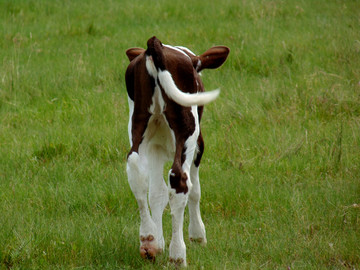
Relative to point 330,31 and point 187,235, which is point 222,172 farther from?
point 330,31

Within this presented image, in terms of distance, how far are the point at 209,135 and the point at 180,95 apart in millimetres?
3069

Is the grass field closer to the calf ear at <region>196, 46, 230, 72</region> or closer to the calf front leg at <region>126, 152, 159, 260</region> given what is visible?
the calf front leg at <region>126, 152, 159, 260</region>

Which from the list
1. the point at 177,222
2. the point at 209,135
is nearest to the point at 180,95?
the point at 177,222

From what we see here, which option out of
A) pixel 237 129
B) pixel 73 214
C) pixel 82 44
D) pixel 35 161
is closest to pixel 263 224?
pixel 73 214

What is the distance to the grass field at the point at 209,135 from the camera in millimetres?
4160

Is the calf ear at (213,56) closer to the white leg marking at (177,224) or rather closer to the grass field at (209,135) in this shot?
the white leg marking at (177,224)

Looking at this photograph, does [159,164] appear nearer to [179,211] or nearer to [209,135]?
[179,211]

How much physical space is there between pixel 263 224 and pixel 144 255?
1226mm

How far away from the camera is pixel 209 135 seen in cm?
644

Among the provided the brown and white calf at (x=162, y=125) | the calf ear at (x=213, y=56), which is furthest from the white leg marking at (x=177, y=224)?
the calf ear at (x=213, y=56)

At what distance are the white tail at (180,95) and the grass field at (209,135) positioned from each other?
1105 mm

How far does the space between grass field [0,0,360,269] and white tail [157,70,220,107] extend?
111 centimetres

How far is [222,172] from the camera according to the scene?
18.3 ft

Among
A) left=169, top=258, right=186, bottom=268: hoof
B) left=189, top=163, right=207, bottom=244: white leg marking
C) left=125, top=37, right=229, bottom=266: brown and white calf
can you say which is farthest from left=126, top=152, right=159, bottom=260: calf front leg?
left=189, top=163, right=207, bottom=244: white leg marking
